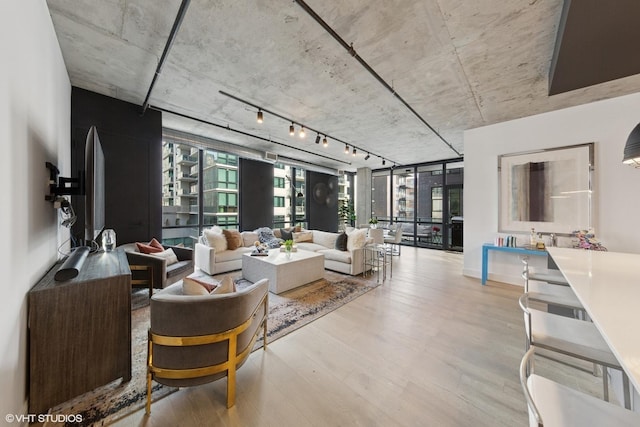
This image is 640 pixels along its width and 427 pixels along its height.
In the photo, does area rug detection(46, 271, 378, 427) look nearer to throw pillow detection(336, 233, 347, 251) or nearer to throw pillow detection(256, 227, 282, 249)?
throw pillow detection(336, 233, 347, 251)

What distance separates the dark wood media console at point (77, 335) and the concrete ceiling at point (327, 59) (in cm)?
234

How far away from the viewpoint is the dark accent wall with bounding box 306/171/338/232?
858cm

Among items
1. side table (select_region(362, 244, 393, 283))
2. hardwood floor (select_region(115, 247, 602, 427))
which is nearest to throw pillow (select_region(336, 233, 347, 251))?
side table (select_region(362, 244, 393, 283))

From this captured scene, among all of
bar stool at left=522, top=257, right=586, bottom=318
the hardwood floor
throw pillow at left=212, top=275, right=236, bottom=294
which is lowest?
the hardwood floor

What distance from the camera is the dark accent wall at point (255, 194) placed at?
Answer: 6.38 meters

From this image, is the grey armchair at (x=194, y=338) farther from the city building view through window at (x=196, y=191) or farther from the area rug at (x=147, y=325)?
the city building view through window at (x=196, y=191)

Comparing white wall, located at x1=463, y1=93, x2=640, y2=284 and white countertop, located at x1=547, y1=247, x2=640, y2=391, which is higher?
white wall, located at x1=463, y1=93, x2=640, y2=284

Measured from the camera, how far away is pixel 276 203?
25.3 feet

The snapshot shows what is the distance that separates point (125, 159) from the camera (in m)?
3.77

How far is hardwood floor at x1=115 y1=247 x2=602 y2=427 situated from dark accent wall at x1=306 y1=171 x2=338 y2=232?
19.1ft

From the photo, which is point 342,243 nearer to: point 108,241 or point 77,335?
point 108,241

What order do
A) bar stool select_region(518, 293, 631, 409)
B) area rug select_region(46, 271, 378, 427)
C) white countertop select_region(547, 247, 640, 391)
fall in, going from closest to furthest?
white countertop select_region(547, 247, 640, 391) → bar stool select_region(518, 293, 631, 409) → area rug select_region(46, 271, 378, 427)

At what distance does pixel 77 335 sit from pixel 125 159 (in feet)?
10.7

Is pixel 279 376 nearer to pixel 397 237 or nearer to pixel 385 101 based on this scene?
pixel 385 101
